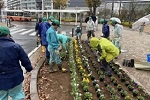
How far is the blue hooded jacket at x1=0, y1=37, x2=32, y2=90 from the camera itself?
10.7 ft

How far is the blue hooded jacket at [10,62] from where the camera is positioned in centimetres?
326

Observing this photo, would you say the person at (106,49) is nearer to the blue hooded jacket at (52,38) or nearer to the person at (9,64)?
the blue hooded jacket at (52,38)

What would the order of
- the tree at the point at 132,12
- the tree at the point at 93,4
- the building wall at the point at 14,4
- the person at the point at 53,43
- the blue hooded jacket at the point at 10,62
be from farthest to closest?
the building wall at the point at 14,4, the tree at the point at 132,12, the tree at the point at 93,4, the person at the point at 53,43, the blue hooded jacket at the point at 10,62

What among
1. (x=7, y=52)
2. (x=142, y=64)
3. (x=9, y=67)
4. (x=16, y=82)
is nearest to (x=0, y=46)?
(x=7, y=52)

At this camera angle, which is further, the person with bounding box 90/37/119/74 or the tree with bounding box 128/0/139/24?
the tree with bounding box 128/0/139/24

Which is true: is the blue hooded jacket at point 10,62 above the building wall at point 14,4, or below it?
below

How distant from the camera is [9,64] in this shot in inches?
132

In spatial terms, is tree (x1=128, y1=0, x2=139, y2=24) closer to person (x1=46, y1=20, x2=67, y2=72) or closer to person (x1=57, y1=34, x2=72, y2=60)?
person (x1=57, y1=34, x2=72, y2=60)

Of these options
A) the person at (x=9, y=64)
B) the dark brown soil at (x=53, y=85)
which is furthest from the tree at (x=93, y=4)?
the person at (x=9, y=64)

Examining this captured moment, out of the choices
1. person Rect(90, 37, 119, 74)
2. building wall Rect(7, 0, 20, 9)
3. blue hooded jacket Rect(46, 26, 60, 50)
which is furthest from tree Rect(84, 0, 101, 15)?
building wall Rect(7, 0, 20, 9)

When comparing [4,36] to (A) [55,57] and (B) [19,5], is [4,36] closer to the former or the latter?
(A) [55,57]

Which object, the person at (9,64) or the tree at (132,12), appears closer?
the person at (9,64)

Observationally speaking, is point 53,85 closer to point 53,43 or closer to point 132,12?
point 53,43

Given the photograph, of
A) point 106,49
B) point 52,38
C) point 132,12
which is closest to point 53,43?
point 52,38
